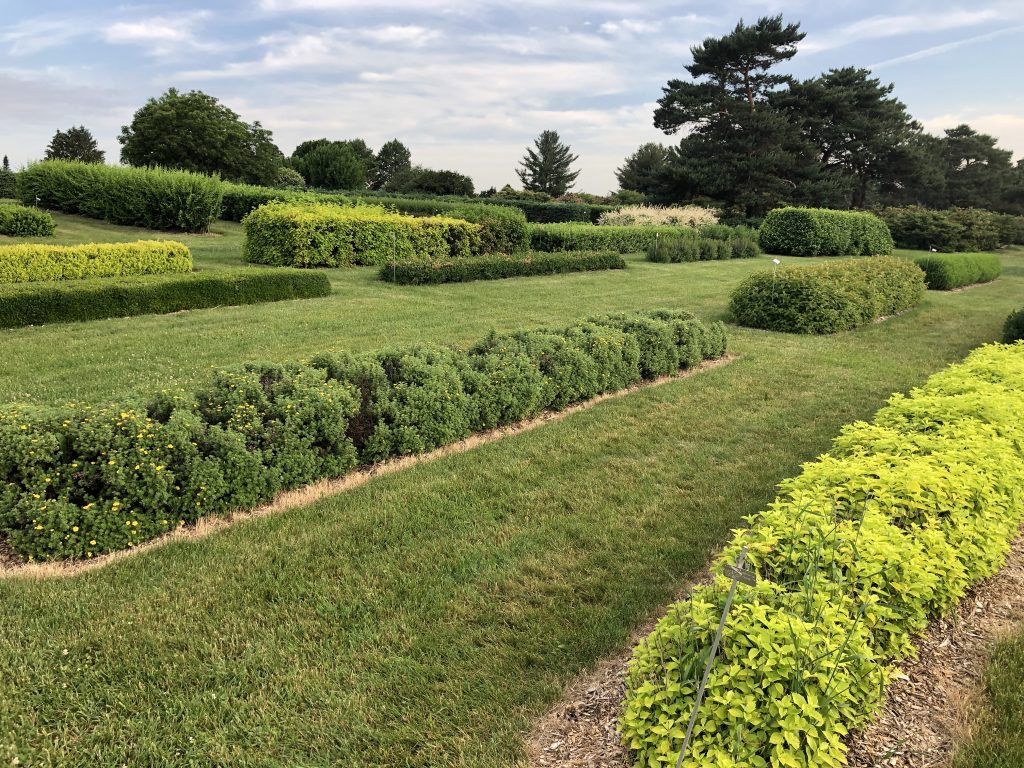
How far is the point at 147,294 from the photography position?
9219mm

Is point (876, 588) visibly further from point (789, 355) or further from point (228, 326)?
point (228, 326)

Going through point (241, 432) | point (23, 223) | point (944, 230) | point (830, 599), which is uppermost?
point (944, 230)

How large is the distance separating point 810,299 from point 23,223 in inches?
696

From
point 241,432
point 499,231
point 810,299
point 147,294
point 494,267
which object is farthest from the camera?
point 499,231

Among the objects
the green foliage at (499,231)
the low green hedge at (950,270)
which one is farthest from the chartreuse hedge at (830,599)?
Answer: the low green hedge at (950,270)

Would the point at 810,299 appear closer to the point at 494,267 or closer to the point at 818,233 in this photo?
the point at 494,267

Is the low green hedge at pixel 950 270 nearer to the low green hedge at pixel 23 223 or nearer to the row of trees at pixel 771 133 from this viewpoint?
the row of trees at pixel 771 133

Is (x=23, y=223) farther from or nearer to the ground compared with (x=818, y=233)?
nearer to the ground

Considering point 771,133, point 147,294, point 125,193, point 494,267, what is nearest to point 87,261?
point 147,294

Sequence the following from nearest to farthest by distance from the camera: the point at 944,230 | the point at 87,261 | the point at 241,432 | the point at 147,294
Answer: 1. the point at 241,432
2. the point at 147,294
3. the point at 87,261
4. the point at 944,230

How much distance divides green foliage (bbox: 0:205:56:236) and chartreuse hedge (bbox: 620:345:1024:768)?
60.1 feet

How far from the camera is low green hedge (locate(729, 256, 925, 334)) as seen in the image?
10211 mm

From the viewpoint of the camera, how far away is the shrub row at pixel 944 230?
29750 millimetres

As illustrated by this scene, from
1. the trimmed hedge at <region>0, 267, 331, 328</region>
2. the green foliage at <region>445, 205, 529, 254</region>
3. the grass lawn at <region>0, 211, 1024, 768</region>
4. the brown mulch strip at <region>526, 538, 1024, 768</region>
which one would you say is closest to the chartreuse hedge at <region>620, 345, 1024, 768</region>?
the brown mulch strip at <region>526, 538, 1024, 768</region>
